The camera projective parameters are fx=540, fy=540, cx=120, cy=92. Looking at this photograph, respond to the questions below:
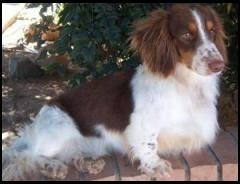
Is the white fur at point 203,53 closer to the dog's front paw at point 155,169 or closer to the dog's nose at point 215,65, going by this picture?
the dog's nose at point 215,65

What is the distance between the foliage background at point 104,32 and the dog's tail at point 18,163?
38.6 inches

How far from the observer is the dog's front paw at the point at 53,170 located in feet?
12.4

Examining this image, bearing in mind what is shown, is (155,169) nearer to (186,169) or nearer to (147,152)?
(147,152)

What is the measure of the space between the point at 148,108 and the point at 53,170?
2.60 feet

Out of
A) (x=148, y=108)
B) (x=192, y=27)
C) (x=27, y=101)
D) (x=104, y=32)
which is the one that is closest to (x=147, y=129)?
(x=148, y=108)

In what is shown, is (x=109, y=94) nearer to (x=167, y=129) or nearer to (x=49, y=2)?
(x=167, y=129)

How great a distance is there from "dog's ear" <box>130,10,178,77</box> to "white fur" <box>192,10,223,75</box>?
0.62 ft

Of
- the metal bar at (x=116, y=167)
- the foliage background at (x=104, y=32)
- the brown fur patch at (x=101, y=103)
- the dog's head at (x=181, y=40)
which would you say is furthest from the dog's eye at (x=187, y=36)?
the metal bar at (x=116, y=167)

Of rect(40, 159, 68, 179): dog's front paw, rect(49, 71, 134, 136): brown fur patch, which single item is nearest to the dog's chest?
rect(49, 71, 134, 136): brown fur patch

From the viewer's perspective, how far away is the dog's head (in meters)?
3.49

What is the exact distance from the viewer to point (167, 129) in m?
3.81

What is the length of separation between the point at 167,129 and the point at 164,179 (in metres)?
0.35

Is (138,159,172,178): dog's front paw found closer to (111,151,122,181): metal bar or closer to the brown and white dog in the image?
the brown and white dog

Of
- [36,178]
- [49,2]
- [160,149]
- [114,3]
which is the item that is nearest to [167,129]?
[160,149]
